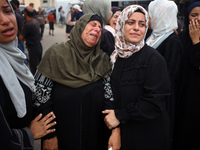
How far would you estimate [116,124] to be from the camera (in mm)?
1516

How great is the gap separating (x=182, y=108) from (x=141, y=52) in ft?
4.43

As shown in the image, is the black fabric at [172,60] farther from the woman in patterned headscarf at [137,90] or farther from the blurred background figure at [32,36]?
the blurred background figure at [32,36]

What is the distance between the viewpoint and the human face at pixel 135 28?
155cm

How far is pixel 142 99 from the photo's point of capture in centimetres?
147

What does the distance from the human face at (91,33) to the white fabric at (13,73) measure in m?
0.63

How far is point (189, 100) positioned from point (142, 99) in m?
1.21

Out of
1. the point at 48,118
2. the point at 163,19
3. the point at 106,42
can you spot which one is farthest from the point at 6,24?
the point at 163,19

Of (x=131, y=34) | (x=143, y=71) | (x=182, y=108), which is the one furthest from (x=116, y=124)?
(x=182, y=108)

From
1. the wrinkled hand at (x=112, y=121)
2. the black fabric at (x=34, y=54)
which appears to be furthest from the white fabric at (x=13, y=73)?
the black fabric at (x=34, y=54)

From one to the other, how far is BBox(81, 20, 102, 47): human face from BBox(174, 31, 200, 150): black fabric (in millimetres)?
1320

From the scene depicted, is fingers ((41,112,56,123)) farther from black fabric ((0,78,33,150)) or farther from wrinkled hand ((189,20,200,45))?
wrinkled hand ((189,20,200,45))

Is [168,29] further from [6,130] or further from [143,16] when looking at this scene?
[6,130]

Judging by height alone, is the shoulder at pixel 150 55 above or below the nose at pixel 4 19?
below

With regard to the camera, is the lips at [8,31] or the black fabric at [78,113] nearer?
the lips at [8,31]
